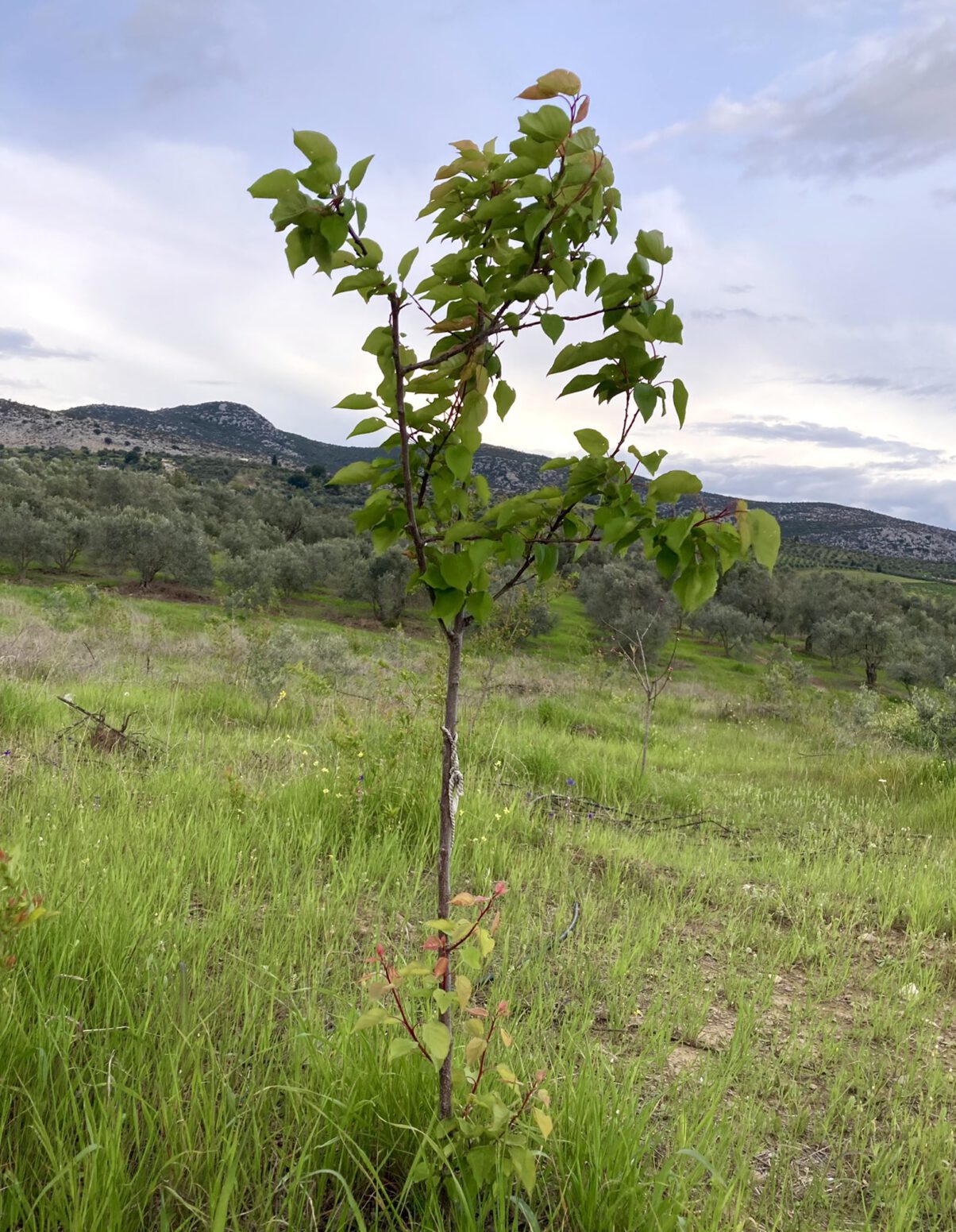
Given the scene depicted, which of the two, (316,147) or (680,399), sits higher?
(316,147)

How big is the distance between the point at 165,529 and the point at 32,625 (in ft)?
99.6

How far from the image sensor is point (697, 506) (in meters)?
1.46

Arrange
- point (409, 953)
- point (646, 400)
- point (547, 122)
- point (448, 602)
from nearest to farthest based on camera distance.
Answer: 1. point (547, 122)
2. point (646, 400)
3. point (448, 602)
4. point (409, 953)

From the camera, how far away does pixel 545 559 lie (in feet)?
5.22

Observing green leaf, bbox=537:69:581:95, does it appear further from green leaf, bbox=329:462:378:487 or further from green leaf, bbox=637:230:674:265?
green leaf, bbox=329:462:378:487

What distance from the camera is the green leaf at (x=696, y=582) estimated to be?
1.44 m

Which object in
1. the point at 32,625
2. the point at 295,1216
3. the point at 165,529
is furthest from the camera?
→ the point at 165,529

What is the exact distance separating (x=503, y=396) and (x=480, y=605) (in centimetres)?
51

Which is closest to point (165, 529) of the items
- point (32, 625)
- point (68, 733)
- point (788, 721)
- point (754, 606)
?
point (32, 625)

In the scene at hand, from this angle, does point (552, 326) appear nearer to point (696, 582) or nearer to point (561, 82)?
point (561, 82)

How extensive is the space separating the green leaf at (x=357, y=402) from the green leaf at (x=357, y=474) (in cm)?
13

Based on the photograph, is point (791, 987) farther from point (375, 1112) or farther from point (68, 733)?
point (68, 733)

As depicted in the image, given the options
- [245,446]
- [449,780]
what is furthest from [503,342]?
[245,446]

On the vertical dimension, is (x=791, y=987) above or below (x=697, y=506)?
below
